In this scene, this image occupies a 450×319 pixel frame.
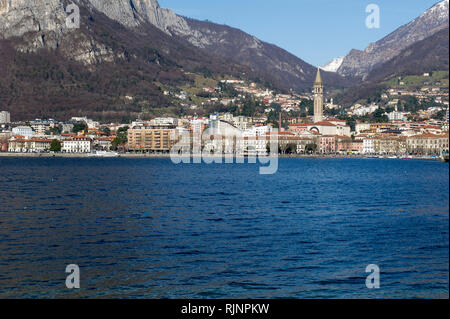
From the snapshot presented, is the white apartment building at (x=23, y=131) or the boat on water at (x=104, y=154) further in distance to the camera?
the white apartment building at (x=23, y=131)

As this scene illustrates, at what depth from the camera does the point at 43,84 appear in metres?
158

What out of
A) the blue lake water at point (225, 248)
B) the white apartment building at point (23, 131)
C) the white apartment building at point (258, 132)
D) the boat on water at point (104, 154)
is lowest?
the blue lake water at point (225, 248)

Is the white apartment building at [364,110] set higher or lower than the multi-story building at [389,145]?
higher

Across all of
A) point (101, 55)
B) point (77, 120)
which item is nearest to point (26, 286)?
point (77, 120)

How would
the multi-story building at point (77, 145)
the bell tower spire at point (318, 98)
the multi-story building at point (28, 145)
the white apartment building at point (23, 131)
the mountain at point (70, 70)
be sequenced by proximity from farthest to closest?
the mountain at point (70, 70)
the bell tower spire at point (318, 98)
the white apartment building at point (23, 131)
the multi-story building at point (77, 145)
the multi-story building at point (28, 145)

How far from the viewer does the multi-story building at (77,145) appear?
117250mm

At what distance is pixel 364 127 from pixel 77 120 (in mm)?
59762

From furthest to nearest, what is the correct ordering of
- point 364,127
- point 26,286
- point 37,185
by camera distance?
point 364,127 < point 37,185 < point 26,286

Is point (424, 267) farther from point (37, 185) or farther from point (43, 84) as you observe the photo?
point (43, 84)

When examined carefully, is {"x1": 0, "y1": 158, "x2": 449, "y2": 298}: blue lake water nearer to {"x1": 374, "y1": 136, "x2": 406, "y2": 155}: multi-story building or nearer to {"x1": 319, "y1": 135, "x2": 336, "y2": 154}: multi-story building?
{"x1": 374, "y1": 136, "x2": 406, "y2": 155}: multi-story building

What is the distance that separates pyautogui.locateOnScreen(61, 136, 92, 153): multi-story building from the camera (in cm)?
11725

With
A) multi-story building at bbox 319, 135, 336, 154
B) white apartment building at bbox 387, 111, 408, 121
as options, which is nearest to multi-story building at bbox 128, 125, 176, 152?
multi-story building at bbox 319, 135, 336, 154

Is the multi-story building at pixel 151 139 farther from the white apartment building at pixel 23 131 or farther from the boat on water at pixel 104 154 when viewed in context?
the white apartment building at pixel 23 131

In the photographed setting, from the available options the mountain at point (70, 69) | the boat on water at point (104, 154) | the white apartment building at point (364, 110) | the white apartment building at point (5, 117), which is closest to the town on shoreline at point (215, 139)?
the boat on water at point (104, 154)
